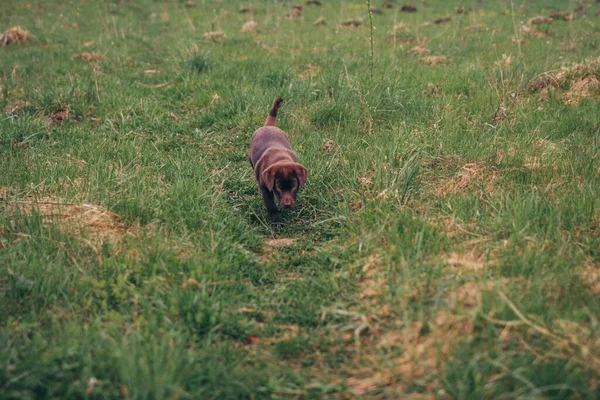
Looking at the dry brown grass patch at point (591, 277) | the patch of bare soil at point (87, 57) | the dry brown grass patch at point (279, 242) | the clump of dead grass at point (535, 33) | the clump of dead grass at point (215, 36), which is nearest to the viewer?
the dry brown grass patch at point (591, 277)

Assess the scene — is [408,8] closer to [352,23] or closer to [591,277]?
[352,23]

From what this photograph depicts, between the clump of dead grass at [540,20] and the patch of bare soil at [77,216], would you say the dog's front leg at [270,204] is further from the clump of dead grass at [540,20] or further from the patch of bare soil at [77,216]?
the clump of dead grass at [540,20]

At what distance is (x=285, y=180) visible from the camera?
4027mm

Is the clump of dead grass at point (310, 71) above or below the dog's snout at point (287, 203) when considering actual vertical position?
below

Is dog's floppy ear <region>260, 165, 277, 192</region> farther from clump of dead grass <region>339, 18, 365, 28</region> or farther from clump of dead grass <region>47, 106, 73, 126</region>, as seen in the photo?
clump of dead grass <region>339, 18, 365, 28</region>

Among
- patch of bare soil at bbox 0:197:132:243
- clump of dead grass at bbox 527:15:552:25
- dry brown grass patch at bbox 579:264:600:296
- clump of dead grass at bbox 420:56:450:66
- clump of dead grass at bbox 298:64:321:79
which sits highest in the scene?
patch of bare soil at bbox 0:197:132:243

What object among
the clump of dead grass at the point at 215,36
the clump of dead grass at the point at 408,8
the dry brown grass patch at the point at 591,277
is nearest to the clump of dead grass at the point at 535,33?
the clump of dead grass at the point at 408,8

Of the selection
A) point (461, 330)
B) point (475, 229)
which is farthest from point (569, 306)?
point (475, 229)

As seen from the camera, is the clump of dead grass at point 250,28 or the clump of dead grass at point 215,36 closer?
the clump of dead grass at point 215,36

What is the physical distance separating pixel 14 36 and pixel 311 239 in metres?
9.25

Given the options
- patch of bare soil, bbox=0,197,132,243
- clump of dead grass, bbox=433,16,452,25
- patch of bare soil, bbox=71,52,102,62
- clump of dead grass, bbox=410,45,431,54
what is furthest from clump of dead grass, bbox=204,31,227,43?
patch of bare soil, bbox=0,197,132,243

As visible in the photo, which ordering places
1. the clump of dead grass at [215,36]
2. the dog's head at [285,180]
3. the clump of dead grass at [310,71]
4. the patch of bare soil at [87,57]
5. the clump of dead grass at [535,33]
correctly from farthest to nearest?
the clump of dead grass at [535,33] < the clump of dead grass at [215,36] < the patch of bare soil at [87,57] < the clump of dead grass at [310,71] < the dog's head at [285,180]

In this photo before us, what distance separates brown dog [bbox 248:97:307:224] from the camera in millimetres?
3994

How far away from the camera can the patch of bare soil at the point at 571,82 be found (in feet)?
20.0
